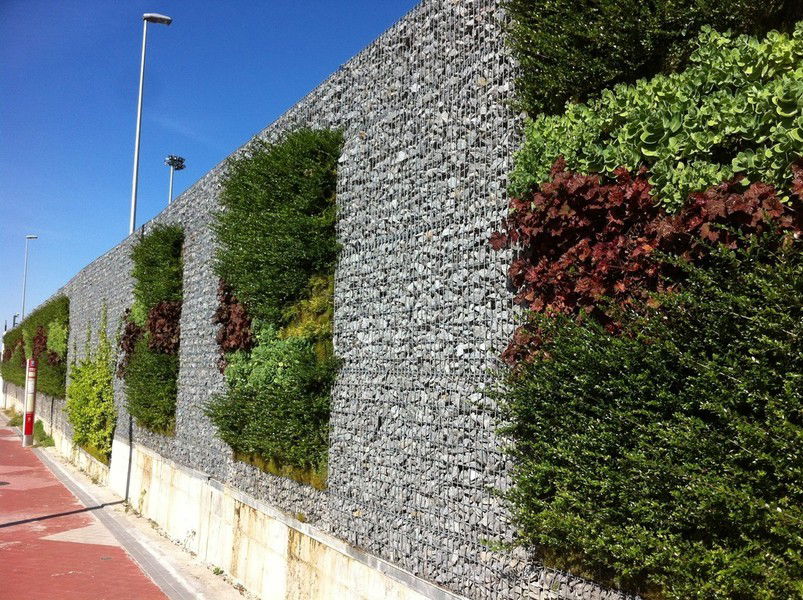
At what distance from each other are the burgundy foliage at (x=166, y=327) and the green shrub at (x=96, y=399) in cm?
394

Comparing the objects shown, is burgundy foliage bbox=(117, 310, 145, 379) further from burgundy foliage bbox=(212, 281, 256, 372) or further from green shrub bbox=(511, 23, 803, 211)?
green shrub bbox=(511, 23, 803, 211)

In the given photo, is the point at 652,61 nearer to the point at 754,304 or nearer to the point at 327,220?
the point at 754,304

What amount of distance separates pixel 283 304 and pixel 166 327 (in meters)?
4.94

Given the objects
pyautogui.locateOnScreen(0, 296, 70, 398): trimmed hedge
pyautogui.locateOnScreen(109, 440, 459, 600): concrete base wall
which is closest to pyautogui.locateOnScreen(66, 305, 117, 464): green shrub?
pyautogui.locateOnScreen(109, 440, 459, 600): concrete base wall

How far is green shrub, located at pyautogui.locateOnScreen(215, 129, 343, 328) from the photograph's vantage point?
7016mm

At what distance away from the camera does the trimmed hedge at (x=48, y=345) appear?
2262cm

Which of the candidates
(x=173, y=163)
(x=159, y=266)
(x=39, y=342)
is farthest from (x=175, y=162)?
(x=159, y=266)

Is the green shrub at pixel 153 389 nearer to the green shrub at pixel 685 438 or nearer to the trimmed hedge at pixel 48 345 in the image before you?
the green shrub at pixel 685 438

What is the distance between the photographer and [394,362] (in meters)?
5.68

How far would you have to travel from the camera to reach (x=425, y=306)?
17.5ft

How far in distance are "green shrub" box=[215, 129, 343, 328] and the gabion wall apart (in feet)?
0.86

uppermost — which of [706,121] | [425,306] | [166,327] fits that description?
[706,121]

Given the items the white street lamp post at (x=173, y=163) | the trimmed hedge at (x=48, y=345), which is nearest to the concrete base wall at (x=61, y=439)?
the trimmed hedge at (x=48, y=345)

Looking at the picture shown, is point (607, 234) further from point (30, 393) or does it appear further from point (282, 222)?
point (30, 393)
